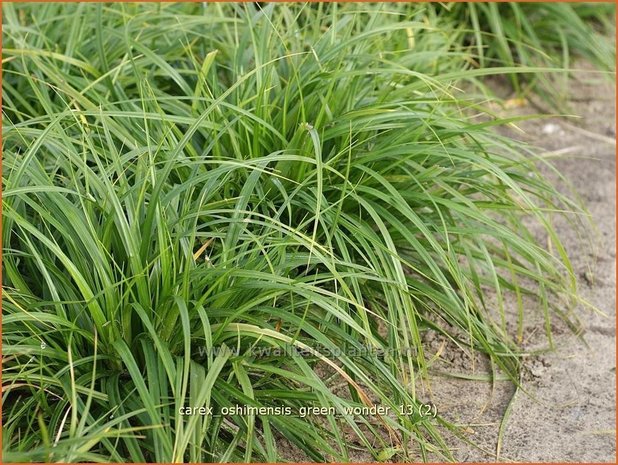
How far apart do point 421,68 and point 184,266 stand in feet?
4.95

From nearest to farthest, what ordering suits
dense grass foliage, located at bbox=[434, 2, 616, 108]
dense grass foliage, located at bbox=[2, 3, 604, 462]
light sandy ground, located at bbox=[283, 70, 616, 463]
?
dense grass foliage, located at bbox=[2, 3, 604, 462] < light sandy ground, located at bbox=[283, 70, 616, 463] < dense grass foliage, located at bbox=[434, 2, 616, 108]

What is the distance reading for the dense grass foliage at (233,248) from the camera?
2262 mm

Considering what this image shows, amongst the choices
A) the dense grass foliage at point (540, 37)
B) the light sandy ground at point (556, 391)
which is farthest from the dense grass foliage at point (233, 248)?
the dense grass foliage at point (540, 37)

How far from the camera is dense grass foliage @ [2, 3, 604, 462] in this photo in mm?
2262

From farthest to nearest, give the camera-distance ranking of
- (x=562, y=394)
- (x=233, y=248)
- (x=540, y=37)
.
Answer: (x=540, y=37)
(x=562, y=394)
(x=233, y=248)

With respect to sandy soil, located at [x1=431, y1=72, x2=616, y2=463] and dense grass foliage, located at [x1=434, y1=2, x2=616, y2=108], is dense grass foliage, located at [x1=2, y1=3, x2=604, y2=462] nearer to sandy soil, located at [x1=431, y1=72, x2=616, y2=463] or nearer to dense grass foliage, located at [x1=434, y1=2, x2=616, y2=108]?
sandy soil, located at [x1=431, y1=72, x2=616, y2=463]

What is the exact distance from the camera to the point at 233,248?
7.60 feet

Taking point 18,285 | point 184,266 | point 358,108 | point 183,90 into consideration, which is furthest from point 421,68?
point 18,285

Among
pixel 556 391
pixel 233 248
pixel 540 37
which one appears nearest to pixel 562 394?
pixel 556 391

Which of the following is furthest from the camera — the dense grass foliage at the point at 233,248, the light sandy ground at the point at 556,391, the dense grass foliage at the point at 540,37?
the dense grass foliage at the point at 540,37

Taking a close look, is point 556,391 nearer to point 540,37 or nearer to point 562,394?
point 562,394

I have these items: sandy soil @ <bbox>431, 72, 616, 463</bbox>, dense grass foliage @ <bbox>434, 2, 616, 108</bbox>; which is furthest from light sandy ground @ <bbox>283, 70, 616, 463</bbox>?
dense grass foliage @ <bbox>434, 2, 616, 108</bbox>

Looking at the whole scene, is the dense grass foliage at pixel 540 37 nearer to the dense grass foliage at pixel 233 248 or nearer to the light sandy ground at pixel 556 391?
the light sandy ground at pixel 556 391

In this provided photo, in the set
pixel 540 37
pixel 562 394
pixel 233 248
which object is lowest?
pixel 562 394
